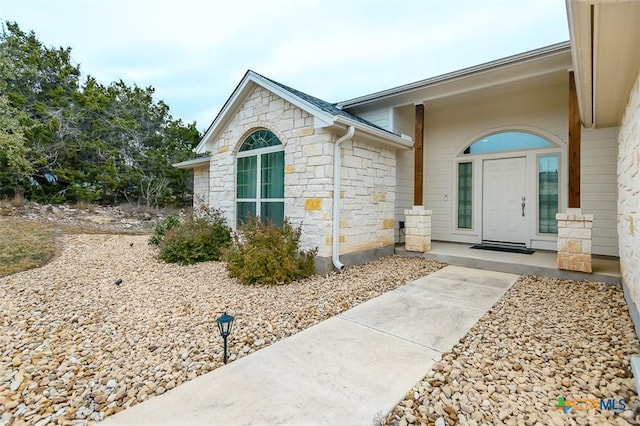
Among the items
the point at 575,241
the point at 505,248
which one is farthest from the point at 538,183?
the point at 575,241

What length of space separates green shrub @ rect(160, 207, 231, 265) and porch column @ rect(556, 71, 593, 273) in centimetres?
636

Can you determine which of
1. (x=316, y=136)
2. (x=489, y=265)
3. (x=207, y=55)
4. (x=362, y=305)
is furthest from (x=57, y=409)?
(x=207, y=55)

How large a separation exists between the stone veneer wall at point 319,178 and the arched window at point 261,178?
181 mm

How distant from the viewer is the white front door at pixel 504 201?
6758mm

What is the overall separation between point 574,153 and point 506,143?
231 cm

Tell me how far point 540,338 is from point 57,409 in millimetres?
4004

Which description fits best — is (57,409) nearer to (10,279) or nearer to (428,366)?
(428,366)

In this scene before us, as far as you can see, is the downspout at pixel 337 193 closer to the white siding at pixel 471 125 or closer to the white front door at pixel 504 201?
the white siding at pixel 471 125

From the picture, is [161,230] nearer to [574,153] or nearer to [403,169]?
[403,169]

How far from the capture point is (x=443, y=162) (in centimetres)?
782

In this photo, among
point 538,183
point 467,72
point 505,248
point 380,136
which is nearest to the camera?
point 467,72

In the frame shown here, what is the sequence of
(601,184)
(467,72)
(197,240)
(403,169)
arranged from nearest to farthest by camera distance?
(467,72) < (601,184) < (197,240) < (403,169)

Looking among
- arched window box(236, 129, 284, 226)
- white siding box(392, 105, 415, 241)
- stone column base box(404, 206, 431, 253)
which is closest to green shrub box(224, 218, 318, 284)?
arched window box(236, 129, 284, 226)

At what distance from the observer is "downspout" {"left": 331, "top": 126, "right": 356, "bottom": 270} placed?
5.21 meters
